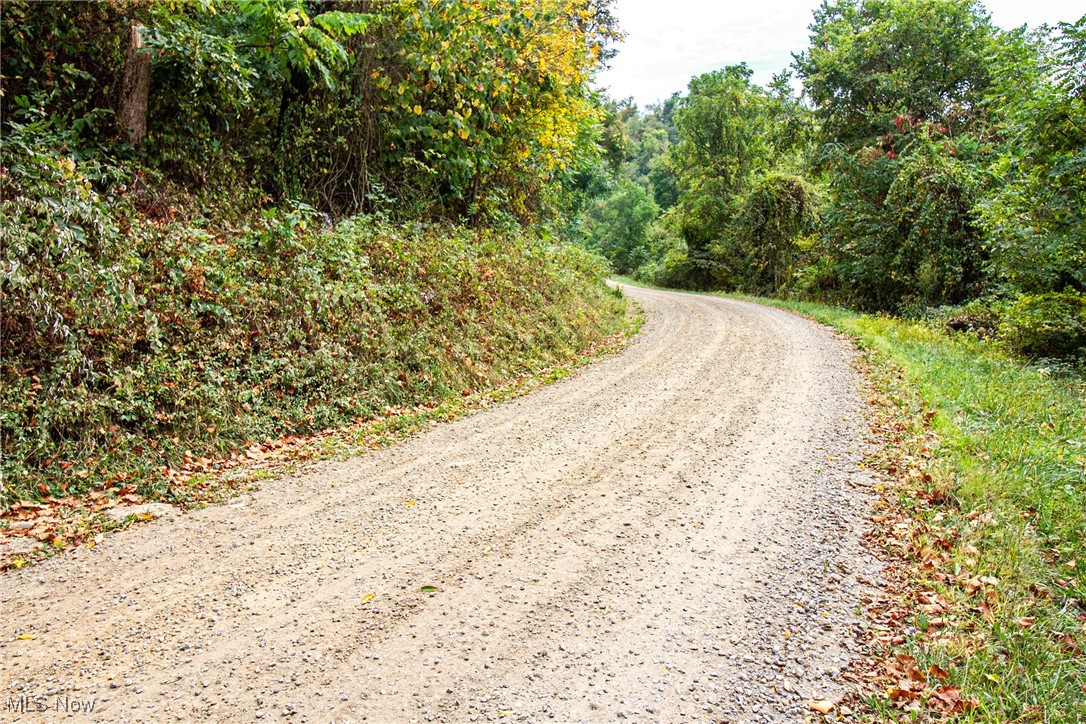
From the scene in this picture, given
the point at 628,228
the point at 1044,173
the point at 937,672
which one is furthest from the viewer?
the point at 628,228

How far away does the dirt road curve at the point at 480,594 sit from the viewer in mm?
2867

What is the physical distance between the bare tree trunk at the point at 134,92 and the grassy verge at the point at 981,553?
29.5ft

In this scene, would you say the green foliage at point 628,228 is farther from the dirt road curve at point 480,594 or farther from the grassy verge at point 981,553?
the dirt road curve at point 480,594

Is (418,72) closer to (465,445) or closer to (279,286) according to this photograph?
(279,286)

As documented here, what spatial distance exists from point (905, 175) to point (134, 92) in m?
17.6

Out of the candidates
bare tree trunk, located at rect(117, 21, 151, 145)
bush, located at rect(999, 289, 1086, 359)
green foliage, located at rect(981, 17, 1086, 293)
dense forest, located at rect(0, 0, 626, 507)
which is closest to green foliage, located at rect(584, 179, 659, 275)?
green foliage, located at rect(981, 17, 1086, 293)

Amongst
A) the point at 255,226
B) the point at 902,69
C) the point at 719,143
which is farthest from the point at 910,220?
the point at 255,226

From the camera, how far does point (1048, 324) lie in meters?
12.1

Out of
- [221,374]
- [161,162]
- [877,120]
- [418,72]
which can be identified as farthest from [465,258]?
[877,120]

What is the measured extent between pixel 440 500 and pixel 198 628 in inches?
76.8

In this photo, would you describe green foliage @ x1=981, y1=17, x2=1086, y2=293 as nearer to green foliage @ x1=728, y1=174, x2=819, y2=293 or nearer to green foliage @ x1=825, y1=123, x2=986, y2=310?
green foliage @ x1=825, y1=123, x2=986, y2=310

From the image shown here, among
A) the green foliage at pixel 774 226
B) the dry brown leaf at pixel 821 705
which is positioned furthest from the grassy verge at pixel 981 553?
the green foliage at pixel 774 226

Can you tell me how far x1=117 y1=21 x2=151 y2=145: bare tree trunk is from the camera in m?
7.66

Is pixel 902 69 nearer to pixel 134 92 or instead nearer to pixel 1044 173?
pixel 1044 173
